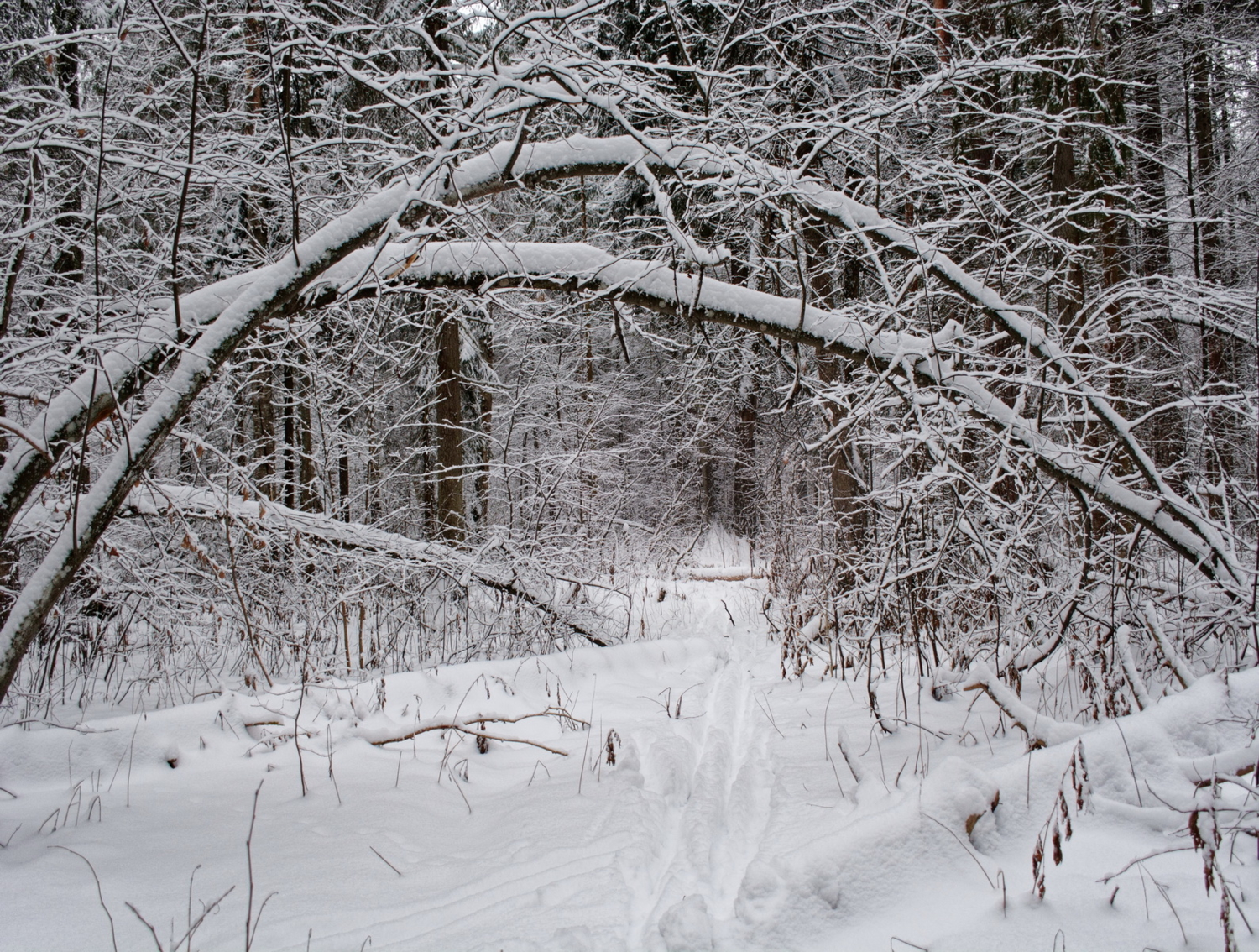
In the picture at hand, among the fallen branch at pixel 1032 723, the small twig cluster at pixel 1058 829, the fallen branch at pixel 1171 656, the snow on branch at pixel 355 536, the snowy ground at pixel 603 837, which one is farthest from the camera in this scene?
the snow on branch at pixel 355 536

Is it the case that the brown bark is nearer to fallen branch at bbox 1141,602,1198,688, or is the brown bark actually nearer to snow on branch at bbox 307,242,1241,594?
snow on branch at bbox 307,242,1241,594

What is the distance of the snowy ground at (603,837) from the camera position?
1.83m

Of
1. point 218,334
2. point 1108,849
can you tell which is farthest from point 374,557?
point 1108,849

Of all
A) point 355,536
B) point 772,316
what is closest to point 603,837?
point 772,316

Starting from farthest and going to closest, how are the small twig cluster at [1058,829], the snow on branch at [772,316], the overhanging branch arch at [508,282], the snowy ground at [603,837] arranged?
the snow on branch at [772,316], the overhanging branch arch at [508,282], the snowy ground at [603,837], the small twig cluster at [1058,829]

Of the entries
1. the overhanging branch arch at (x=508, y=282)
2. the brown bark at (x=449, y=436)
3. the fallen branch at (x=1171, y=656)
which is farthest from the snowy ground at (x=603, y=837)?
the brown bark at (x=449, y=436)

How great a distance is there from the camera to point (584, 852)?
2.42 metres

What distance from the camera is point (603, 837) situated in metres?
2.56

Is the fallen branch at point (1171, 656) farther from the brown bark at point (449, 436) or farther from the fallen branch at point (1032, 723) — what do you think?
the brown bark at point (449, 436)

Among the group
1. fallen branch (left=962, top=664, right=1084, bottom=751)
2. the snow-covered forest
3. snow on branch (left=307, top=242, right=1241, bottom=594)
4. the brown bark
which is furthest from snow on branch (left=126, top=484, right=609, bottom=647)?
fallen branch (left=962, top=664, right=1084, bottom=751)

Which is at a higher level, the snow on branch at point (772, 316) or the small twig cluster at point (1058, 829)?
the snow on branch at point (772, 316)

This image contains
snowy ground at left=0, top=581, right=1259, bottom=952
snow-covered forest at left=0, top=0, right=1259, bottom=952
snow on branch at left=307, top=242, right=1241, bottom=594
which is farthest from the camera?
snow on branch at left=307, top=242, right=1241, bottom=594

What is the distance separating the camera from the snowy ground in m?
1.83

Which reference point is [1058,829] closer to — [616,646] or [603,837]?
[603,837]
